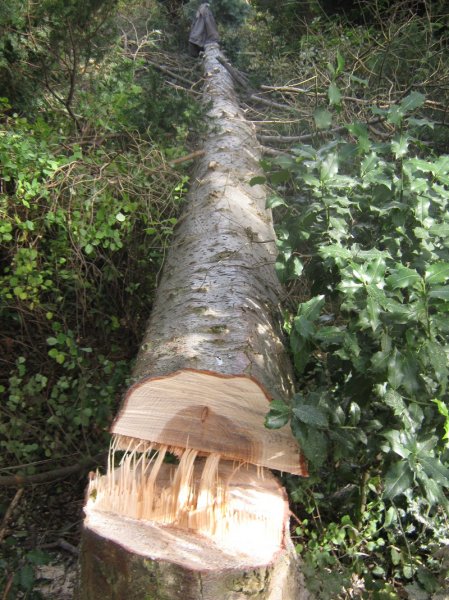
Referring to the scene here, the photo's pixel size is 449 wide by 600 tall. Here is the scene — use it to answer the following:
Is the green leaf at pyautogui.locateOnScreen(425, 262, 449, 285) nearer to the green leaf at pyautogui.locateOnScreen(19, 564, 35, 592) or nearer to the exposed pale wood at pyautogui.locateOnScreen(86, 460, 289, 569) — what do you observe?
the exposed pale wood at pyautogui.locateOnScreen(86, 460, 289, 569)

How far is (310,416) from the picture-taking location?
165 centimetres

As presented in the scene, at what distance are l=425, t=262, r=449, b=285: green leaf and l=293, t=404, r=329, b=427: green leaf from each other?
52 centimetres

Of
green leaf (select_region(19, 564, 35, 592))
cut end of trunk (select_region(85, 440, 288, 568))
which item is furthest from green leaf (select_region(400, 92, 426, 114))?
green leaf (select_region(19, 564, 35, 592))

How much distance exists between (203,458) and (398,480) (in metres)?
0.70

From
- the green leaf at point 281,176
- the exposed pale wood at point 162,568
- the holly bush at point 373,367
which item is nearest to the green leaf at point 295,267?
the holly bush at point 373,367

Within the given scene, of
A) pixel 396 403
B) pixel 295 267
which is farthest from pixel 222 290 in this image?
pixel 396 403

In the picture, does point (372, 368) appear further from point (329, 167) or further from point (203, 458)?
point (329, 167)

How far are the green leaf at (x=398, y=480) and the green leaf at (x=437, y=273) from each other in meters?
0.56

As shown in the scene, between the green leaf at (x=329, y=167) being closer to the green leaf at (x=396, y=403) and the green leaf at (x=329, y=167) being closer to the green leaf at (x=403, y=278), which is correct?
the green leaf at (x=403, y=278)

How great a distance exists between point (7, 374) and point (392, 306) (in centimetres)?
234

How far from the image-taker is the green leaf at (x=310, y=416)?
1645 mm

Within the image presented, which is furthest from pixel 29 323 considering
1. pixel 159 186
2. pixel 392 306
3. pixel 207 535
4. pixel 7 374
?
pixel 392 306

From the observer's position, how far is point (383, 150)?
2.27 m

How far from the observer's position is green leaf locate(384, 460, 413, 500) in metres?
1.61
